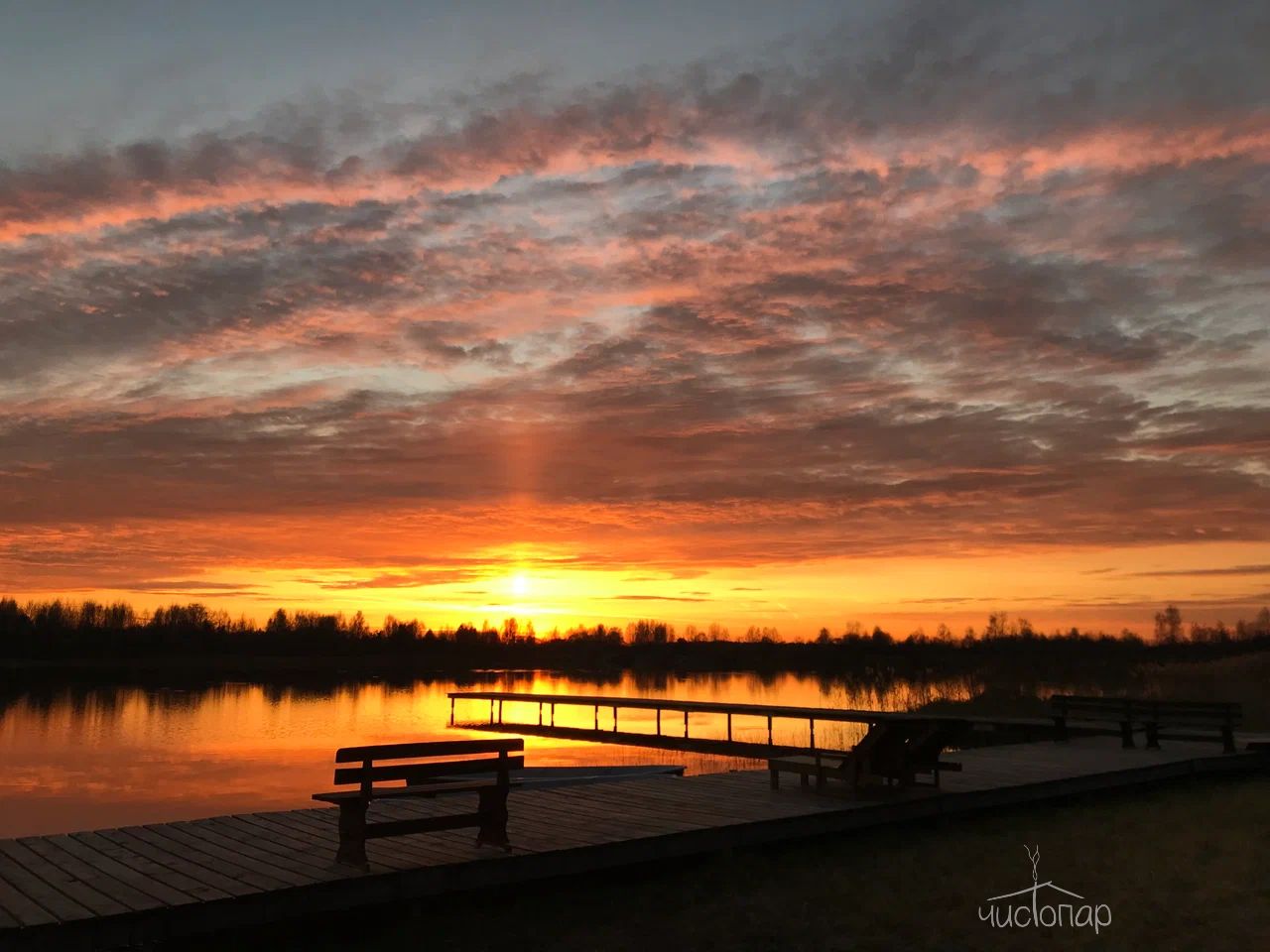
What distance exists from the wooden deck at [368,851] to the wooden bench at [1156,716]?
5316 mm

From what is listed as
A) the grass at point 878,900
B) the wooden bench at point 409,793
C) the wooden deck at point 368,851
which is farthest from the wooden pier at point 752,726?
the wooden bench at point 409,793

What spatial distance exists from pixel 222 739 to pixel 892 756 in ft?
83.7

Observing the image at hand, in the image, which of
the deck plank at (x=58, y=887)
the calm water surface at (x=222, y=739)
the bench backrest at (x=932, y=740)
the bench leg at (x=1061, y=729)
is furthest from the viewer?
the calm water surface at (x=222, y=739)

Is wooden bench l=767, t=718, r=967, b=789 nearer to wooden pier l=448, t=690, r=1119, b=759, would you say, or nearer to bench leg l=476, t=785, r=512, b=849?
wooden pier l=448, t=690, r=1119, b=759

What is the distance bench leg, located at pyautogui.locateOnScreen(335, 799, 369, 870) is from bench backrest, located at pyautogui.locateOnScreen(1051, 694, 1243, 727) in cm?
1410

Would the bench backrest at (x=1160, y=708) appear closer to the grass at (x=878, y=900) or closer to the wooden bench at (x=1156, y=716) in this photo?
the wooden bench at (x=1156, y=716)

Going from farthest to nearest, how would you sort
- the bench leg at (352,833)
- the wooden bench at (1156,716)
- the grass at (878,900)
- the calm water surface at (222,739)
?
the calm water surface at (222,739) → the wooden bench at (1156,716) → the bench leg at (352,833) → the grass at (878,900)

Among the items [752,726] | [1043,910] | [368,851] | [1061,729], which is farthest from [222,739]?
[1043,910]

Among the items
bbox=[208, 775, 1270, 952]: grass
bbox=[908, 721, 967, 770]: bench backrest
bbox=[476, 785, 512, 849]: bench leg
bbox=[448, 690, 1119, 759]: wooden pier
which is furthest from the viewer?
bbox=[448, 690, 1119, 759]: wooden pier

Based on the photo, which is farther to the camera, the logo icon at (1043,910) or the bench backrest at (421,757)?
the bench backrest at (421,757)

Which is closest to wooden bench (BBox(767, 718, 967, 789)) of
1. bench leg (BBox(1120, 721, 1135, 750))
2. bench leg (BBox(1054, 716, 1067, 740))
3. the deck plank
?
the deck plank

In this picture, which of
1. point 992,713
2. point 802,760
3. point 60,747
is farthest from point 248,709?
point 802,760

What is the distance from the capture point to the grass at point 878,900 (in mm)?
6684

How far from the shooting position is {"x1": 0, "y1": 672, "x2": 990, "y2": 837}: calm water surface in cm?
1933
